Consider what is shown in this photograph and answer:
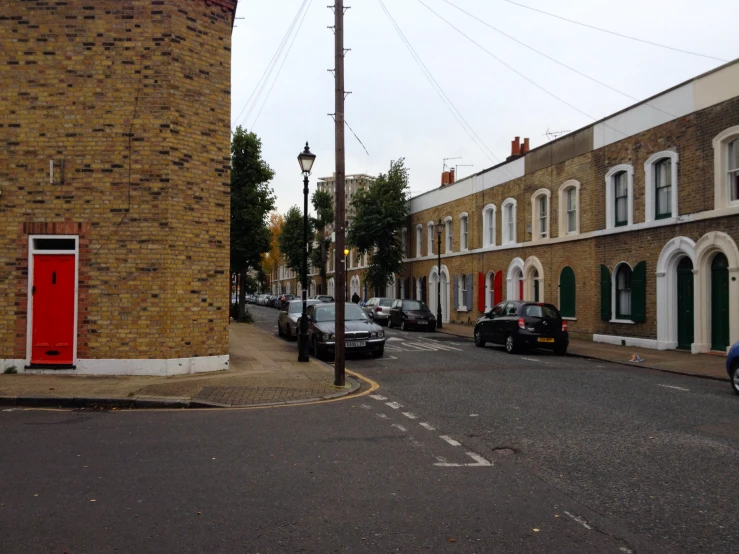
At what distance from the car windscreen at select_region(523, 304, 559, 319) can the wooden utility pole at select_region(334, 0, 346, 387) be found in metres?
8.41

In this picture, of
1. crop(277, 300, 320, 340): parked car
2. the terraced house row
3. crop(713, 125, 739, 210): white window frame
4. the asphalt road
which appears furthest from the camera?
crop(277, 300, 320, 340): parked car

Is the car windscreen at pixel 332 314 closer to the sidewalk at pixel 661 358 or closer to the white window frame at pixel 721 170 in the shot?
the sidewalk at pixel 661 358

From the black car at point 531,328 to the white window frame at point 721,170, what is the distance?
543 centimetres

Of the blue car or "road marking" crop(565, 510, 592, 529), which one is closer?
"road marking" crop(565, 510, 592, 529)

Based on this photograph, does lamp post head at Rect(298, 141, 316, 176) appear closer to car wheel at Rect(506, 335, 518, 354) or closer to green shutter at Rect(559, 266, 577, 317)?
car wheel at Rect(506, 335, 518, 354)

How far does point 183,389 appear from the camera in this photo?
10.7m

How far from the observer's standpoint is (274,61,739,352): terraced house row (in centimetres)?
1783

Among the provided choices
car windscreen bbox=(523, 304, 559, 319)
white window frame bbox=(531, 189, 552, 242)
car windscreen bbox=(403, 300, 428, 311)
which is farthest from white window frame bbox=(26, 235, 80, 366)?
car windscreen bbox=(403, 300, 428, 311)

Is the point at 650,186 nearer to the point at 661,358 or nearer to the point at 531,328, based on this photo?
the point at 661,358

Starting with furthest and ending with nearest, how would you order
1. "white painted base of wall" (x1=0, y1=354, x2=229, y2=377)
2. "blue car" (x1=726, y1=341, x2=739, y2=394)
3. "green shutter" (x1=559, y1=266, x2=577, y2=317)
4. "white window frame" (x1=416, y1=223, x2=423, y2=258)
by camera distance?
"white window frame" (x1=416, y1=223, x2=423, y2=258), "green shutter" (x1=559, y1=266, x2=577, y2=317), "white painted base of wall" (x1=0, y1=354, x2=229, y2=377), "blue car" (x1=726, y1=341, x2=739, y2=394)

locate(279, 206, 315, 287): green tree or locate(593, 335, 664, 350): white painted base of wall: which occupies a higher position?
locate(279, 206, 315, 287): green tree

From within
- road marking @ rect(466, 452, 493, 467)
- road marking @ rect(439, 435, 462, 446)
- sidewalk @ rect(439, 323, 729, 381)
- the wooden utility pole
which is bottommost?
sidewalk @ rect(439, 323, 729, 381)

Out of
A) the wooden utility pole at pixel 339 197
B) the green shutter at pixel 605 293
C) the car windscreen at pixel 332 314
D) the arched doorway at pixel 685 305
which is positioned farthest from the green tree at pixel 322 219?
the wooden utility pole at pixel 339 197

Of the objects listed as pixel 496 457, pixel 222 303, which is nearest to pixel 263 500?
pixel 496 457
